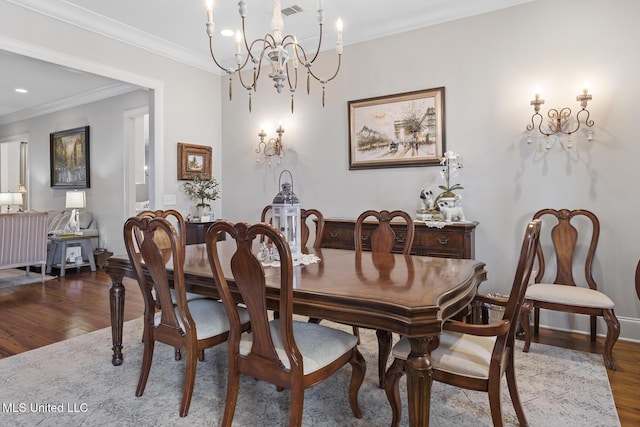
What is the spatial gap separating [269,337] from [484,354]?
89 centimetres

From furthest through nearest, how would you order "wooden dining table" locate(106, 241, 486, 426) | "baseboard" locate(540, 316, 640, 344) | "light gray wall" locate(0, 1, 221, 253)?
"light gray wall" locate(0, 1, 221, 253) → "baseboard" locate(540, 316, 640, 344) → "wooden dining table" locate(106, 241, 486, 426)

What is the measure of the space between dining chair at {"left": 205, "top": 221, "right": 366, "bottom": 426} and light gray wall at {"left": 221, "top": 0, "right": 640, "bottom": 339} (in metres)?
2.26

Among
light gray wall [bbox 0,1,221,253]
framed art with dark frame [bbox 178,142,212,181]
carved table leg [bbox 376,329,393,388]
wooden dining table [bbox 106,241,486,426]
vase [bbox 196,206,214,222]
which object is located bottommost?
carved table leg [bbox 376,329,393,388]

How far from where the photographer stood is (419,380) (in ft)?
4.36

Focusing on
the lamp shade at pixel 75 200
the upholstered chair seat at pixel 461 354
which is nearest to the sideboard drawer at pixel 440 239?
the upholstered chair seat at pixel 461 354

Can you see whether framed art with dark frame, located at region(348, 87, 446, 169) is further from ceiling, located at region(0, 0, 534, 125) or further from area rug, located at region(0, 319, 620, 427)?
area rug, located at region(0, 319, 620, 427)

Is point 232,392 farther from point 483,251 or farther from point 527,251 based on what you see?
point 483,251

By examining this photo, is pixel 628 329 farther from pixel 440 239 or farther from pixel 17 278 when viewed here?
pixel 17 278

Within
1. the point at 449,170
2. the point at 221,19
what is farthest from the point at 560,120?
the point at 221,19

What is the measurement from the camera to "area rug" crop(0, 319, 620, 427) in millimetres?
1866

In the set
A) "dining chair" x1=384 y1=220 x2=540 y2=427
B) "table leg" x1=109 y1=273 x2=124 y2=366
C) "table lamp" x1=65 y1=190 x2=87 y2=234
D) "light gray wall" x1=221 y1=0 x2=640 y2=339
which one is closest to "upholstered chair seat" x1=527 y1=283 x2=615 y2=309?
"light gray wall" x1=221 y1=0 x2=640 y2=339

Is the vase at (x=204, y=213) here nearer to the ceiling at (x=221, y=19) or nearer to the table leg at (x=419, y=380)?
the ceiling at (x=221, y=19)

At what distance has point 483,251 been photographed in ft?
11.2

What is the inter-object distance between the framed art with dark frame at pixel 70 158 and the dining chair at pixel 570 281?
661cm
